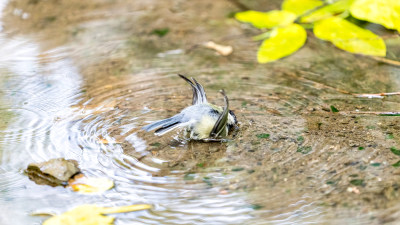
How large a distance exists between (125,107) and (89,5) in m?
1.67

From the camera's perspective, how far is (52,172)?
6.04ft

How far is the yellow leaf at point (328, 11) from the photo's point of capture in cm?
306

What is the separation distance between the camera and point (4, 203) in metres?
1.75

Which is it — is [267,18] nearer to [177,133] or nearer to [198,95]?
[198,95]

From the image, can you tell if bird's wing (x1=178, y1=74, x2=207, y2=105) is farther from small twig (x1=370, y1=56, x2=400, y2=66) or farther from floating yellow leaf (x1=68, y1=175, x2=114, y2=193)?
small twig (x1=370, y1=56, x2=400, y2=66)

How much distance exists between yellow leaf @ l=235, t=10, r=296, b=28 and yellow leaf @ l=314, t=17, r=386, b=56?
188mm

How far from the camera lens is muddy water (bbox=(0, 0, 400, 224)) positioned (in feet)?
5.63

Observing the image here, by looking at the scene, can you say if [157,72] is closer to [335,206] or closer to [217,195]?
[217,195]

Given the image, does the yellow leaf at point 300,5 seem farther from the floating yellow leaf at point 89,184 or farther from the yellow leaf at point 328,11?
the floating yellow leaf at point 89,184

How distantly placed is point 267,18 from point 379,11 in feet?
2.29

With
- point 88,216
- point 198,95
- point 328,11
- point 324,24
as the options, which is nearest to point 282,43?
point 324,24

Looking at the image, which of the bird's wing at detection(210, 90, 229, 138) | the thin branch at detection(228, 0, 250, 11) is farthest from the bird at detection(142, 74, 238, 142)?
the thin branch at detection(228, 0, 250, 11)

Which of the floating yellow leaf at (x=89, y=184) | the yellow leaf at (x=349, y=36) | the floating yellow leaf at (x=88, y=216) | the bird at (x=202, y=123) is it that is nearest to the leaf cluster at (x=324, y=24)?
the yellow leaf at (x=349, y=36)

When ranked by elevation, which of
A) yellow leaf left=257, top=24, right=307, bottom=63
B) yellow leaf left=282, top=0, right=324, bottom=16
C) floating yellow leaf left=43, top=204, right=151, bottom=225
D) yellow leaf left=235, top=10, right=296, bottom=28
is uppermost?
yellow leaf left=282, top=0, right=324, bottom=16
